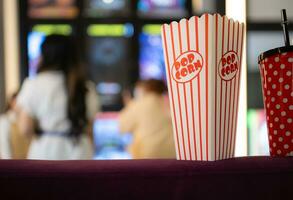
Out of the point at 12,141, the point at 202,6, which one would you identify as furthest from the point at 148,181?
the point at 202,6

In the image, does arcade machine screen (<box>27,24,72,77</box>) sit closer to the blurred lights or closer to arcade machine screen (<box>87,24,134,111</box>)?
arcade machine screen (<box>87,24,134,111</box>)

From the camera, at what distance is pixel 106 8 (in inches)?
111

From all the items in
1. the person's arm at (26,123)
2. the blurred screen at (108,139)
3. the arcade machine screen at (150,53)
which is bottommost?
the blurred screen at (108,139)

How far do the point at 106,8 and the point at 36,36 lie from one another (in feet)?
1.72

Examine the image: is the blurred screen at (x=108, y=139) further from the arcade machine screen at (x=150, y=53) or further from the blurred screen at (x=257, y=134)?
the blurred screen at (x=257, y=134)

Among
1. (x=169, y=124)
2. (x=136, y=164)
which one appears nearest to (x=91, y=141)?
(x=169, y=124)

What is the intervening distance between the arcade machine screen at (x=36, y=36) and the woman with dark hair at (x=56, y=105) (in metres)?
0.75

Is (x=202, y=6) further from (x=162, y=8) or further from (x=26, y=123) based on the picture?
(x=26, y=123)

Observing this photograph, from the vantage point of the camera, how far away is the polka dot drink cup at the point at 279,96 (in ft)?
2.40

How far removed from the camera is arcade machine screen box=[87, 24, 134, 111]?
281cm

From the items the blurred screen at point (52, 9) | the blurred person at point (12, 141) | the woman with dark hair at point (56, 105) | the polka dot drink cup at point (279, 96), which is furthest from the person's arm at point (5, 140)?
the polka dot drink cup at point (279, 96)

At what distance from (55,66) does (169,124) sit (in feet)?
2.53

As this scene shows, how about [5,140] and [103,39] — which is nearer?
[5,140]

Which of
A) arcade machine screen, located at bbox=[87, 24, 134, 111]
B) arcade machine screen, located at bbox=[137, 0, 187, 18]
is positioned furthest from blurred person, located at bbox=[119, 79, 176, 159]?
arcade machine screen, located at bbox=[137, 0, 187, 18]
